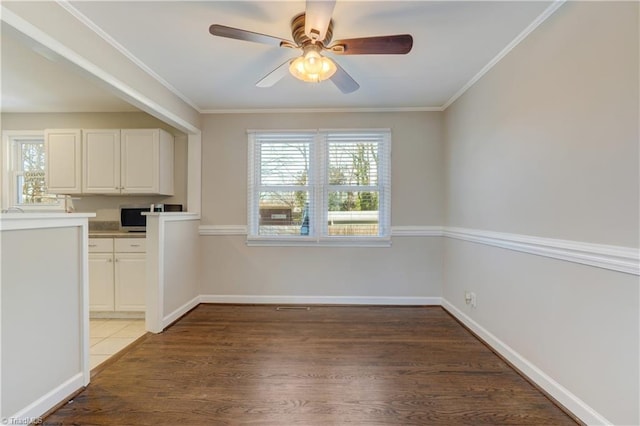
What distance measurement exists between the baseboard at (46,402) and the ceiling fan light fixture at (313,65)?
251 cm

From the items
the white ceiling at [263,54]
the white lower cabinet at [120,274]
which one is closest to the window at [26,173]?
the white ceiling at [263,54]

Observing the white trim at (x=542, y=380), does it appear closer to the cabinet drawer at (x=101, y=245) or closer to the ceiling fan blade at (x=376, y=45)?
the ceiling fan blade at (x=376, y=45)

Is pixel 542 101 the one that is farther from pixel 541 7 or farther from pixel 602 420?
pixel 602 420

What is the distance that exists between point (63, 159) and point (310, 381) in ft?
12.3

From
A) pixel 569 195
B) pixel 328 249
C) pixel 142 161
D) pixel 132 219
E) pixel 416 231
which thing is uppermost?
pixel 142 161

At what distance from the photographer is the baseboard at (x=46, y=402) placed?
1.61m

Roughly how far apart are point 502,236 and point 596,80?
48.3 inches

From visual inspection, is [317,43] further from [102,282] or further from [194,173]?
[102,282]

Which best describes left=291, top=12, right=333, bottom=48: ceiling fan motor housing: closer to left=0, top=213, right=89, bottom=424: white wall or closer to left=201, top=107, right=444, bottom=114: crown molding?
left=201, top=107, right=444, bottom=114: crown molding

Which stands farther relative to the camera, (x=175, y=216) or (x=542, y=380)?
(x=175, y=216)

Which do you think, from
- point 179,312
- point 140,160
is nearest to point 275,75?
point 140,160

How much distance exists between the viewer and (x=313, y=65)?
1981mm

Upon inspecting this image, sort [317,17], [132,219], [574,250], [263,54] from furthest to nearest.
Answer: [132,219]
[263,54]
[574,250]
[317,17]

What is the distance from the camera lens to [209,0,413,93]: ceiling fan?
5.58 ft
